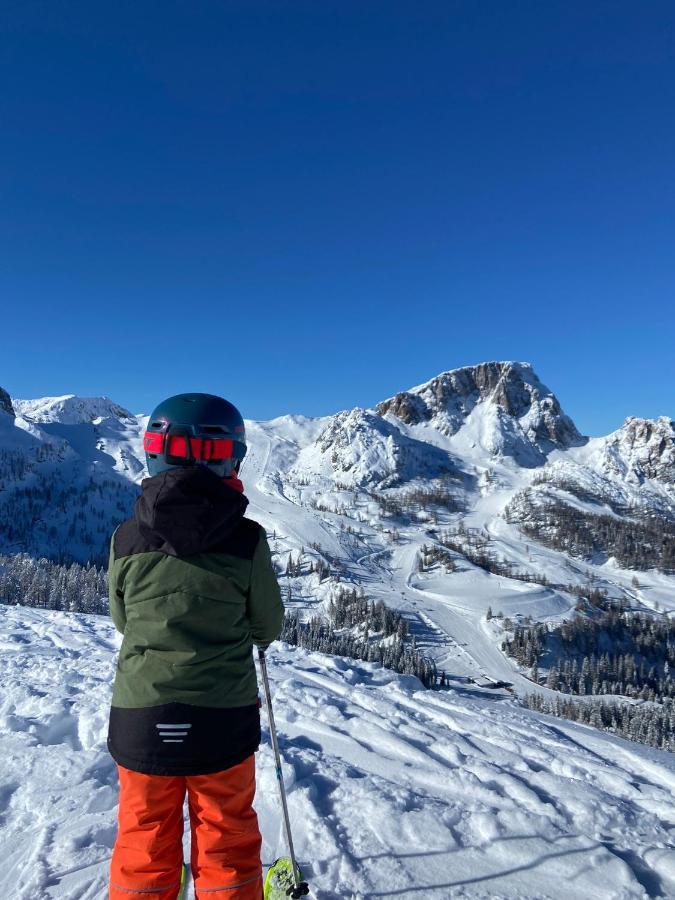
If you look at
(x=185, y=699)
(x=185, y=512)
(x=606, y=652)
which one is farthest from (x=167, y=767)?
(x=606, y=652)

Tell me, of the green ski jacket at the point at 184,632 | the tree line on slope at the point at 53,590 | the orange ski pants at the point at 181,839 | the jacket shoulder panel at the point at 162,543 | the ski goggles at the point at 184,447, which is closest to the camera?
the orange ski pants at the point at 181,839

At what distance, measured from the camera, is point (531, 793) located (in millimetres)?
6824

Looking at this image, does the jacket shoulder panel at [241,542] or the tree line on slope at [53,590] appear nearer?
the jacket shoulder panel at [241,542]

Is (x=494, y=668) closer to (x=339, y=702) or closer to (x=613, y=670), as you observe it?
(x=613, y=670)

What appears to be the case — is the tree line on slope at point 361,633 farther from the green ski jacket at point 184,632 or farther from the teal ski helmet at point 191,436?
the teal ski helmet at point 191,436

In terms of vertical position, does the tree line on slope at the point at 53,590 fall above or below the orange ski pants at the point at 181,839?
below

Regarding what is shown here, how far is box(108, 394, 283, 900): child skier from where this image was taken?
3.32m

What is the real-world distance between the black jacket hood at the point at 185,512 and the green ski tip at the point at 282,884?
314 cm

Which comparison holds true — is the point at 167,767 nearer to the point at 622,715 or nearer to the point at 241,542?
the point at 241,542

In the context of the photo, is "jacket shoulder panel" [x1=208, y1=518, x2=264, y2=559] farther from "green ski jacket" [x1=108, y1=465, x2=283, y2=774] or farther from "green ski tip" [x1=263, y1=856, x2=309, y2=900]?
"green ski tip" [x1=263, y1=856, x2=309, y2=900]

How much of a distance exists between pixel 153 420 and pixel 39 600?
100653mm

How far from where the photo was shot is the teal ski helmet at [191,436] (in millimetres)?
4004

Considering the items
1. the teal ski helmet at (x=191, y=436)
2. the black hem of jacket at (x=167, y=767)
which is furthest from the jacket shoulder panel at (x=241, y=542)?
the black hem of jacket at (x=167, y=767)

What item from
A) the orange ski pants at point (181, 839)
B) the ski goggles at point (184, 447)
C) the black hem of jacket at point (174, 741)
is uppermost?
the ski goggles at point (184, 447)
